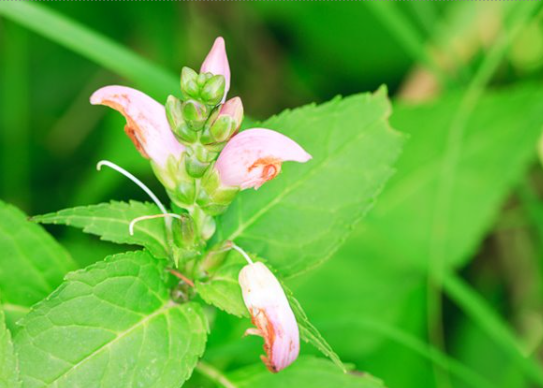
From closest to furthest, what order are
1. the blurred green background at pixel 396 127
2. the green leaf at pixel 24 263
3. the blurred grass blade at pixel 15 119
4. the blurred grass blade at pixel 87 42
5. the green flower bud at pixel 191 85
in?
the green flower bud at pixel 191 85
the green leaf at pixel 24 263
the blurred grass blade at pixel 87 42
the blurred green background at pixel 396 127
the blurred grass blade at pixel 15 119

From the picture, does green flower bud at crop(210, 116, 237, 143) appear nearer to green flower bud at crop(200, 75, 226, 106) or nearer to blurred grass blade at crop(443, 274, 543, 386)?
green flower bud at crop(200, 75, 226, 106)

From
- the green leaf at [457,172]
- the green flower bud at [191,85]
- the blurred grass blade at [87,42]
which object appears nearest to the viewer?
the green flower bud at [191,85]

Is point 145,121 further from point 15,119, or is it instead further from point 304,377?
point 15,119

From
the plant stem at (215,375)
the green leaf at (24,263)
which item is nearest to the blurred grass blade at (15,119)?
the green leaf at (24,263)

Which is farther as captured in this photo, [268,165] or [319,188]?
[319,188]

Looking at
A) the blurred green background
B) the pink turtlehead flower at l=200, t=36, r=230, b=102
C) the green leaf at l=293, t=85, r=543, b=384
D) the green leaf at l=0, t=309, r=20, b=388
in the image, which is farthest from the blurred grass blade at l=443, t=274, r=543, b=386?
the green leaf at l=0, t=309, r=20, b=388

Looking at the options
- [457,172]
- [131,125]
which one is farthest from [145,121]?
[457,172]

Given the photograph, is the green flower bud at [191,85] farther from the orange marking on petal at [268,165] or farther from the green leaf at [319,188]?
the green leaf at [319,188]
